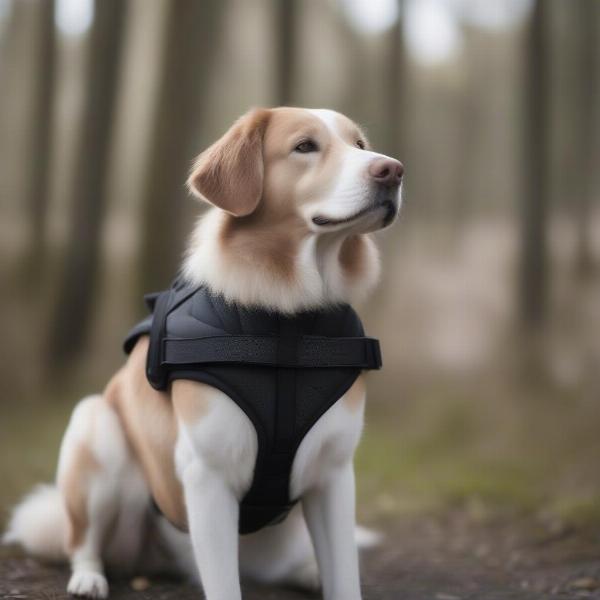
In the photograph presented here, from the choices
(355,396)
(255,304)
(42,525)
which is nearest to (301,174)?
(255,304)

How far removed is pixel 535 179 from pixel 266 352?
462cm

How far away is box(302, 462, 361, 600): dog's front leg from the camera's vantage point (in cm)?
304

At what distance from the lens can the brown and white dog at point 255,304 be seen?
2.85 metres

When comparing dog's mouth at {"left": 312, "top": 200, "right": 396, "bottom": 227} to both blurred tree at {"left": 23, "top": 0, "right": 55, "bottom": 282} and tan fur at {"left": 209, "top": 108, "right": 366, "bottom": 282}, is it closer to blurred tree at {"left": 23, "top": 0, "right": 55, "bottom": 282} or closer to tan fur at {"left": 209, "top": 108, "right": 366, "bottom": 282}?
tan fur at {"left": 209, "top": 108, "right": 366, "bottom": 282}

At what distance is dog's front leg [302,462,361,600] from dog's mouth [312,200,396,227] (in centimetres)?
84

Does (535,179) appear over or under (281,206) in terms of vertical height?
over

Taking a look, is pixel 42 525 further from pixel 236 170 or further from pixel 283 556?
pixel 236 170

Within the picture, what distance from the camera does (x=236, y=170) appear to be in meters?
2.95

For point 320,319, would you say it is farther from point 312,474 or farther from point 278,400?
point 312,474

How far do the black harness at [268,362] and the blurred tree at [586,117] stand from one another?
434 centimetres

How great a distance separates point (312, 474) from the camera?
3000mm

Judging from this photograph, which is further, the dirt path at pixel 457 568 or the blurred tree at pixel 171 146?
the blurred tree at pixel 171 146

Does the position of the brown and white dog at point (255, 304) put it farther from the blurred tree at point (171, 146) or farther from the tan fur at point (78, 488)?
the blurred tree at point (171, 146)

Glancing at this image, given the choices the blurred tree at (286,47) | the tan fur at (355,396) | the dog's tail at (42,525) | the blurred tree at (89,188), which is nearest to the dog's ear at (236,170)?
the tan fur at (355,396)
